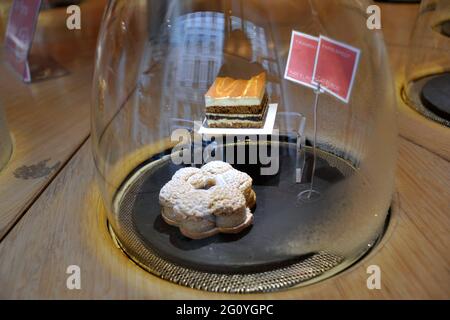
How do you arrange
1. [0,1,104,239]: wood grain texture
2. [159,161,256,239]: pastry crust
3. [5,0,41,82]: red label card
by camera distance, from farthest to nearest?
[5,0,41,82]: red label card → [0,1,104,239]: wood grain texture → [159,161,256,239]: pastry crust

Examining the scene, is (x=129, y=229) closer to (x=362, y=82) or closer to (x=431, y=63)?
(x=362, y=82)

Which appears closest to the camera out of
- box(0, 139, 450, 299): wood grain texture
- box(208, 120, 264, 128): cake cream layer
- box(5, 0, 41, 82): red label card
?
box(0, 139, 450, 299): wood grain texture

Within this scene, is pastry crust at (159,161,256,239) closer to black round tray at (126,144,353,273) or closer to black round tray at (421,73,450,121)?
black round tray at (126,144,353,273)

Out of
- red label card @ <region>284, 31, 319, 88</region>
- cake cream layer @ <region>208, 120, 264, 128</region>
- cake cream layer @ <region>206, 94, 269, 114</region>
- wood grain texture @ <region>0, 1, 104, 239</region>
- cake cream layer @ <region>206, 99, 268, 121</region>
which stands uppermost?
red label card @ <region>284, 31, 319, 88</region>

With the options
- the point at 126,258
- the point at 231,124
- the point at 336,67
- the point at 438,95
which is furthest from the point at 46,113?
the point at 438,95

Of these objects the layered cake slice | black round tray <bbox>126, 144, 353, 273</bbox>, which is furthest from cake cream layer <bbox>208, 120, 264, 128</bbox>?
black round tray <bbox>126, 144, 353, 273</bbox>

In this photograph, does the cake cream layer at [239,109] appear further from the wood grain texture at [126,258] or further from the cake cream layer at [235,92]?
the wood grain texture at [126,258]

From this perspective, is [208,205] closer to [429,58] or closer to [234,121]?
[234,121]

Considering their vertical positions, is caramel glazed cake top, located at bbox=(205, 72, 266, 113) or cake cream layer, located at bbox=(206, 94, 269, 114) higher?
caramel glazed cake top, located at bbox=(205, 72, 266, 113)
